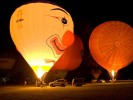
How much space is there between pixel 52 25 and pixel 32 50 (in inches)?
101

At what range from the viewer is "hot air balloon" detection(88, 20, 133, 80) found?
117 ft

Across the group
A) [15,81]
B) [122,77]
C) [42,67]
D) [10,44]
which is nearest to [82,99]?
[42,67]

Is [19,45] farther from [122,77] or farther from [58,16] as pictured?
[122,77]

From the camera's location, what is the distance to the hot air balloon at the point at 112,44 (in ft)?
117

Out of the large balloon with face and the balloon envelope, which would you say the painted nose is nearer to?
the large balloon with face

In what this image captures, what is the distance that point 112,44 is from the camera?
118 ft

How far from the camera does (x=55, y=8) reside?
26.7 meters

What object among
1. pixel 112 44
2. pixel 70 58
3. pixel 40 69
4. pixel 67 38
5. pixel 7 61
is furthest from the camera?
pixel 7 61

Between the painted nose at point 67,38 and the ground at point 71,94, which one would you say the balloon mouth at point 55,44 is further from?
the ground at point 71,94

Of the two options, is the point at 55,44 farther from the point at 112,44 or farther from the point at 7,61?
the point at 7,61

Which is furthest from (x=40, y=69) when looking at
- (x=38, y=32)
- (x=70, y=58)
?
(x=70, y=58)

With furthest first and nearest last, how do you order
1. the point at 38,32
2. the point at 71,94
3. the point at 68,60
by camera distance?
1. the point at 68,60
2. the point at 38,32
3. the point at 71,94

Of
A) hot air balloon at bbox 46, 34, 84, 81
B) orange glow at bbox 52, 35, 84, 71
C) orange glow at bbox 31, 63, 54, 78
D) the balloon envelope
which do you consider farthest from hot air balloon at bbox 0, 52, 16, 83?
orange glow at bbox 31, 63, 54, 78

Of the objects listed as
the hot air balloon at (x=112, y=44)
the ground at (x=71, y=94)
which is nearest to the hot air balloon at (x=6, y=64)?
the hot air balloon at (x=112, y=44)
